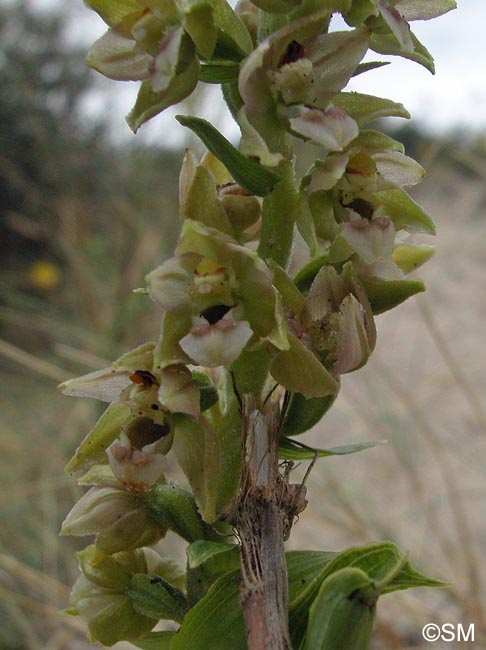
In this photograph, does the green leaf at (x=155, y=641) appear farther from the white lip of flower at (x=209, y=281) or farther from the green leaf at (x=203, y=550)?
the white lip of flower at (x=209, y=281)

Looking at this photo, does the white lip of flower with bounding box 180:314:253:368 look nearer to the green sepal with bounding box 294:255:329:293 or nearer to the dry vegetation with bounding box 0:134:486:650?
the green sepal with bounding box 294:255:329:293

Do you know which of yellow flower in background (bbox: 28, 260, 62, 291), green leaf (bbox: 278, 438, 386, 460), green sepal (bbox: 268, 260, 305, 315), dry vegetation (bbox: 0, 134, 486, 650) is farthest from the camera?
yellow flower in background (bbox: 28, 260, 62, 291)

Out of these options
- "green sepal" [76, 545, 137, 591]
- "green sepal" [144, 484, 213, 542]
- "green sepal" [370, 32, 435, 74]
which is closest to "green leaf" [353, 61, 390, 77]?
"green sepal" [370, 32, 435, 74]

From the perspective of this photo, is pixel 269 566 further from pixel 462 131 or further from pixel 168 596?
pixel 462 131

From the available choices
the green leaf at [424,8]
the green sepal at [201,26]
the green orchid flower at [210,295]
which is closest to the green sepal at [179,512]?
the green orchid flower at [210,295]

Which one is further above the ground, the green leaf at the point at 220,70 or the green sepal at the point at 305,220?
the green leaf at the point at 220,70

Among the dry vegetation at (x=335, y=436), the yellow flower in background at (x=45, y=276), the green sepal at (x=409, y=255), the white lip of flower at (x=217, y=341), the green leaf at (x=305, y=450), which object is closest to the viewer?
the white lip of flower at (x=217, y=341)

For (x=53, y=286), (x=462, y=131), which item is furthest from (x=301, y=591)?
(x=462, y=131)
